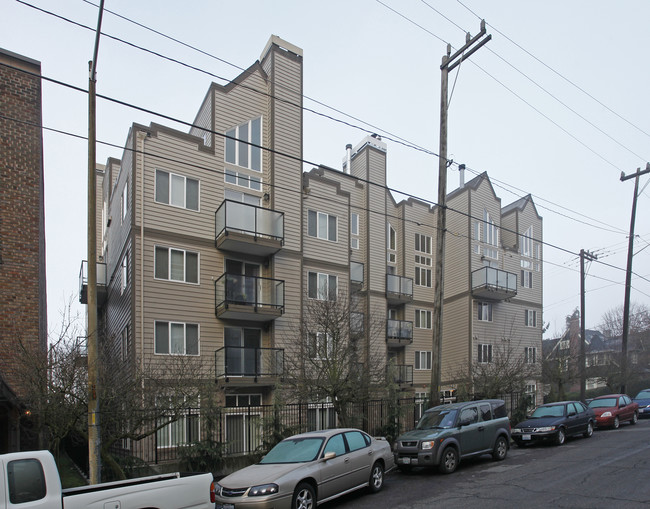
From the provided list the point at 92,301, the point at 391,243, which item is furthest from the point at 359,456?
the point at 391,243

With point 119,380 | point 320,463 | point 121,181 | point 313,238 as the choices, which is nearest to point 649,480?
point 320,463

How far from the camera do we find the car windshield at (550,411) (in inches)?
752

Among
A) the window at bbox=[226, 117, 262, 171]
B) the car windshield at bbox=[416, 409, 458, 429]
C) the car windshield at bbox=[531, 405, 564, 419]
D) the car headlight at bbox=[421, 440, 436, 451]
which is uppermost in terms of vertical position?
the window at bbox=[226, 117, 262, 171]

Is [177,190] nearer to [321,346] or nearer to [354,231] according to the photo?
[321,346]

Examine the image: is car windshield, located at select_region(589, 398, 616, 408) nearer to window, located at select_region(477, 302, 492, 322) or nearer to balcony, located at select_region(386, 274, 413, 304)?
balcony, located at select_region(386, 274, 413, 304)

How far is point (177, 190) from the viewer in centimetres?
2155

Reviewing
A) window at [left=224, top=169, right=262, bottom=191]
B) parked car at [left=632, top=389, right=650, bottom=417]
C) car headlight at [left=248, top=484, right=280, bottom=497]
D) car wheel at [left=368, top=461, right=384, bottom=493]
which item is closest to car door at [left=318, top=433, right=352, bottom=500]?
car wheel at [left=368, top=461, right=384, bottom=493]

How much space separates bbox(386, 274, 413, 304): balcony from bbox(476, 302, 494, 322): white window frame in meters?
5.17

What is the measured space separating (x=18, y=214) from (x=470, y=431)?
1252 centimetres

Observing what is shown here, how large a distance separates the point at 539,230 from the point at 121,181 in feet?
98.0

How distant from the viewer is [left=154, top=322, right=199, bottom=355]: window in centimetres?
2020

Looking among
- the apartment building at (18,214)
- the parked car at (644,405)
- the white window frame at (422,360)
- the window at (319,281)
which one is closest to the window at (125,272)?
the apartment building at (18,214)

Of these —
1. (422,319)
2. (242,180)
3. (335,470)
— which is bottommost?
(335,470)

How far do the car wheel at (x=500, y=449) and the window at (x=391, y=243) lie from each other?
1996cm
